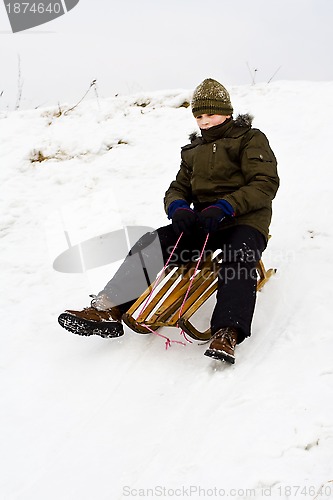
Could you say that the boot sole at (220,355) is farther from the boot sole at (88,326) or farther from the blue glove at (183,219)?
the blue glove at (183,219)

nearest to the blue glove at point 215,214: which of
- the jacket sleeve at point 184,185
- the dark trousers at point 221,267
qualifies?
the dark trousers at point 221,267

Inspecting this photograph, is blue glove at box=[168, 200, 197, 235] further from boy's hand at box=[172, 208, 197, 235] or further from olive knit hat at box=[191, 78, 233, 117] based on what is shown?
olive knit hat at box=[191, 78, 233, 117]

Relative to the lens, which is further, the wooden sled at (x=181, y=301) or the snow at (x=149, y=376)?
the wooden sled at (x=181, y=301)

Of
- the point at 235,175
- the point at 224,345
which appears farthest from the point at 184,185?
the point at 224,345

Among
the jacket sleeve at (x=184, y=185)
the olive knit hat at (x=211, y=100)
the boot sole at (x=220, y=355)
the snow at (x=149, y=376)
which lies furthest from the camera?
the jacket sleeve at (x=184, y=185)

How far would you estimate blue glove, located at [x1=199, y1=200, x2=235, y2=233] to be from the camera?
2.82 meters

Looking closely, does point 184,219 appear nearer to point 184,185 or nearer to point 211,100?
point 184,185

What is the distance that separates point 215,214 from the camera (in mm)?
2812

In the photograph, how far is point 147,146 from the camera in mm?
6117

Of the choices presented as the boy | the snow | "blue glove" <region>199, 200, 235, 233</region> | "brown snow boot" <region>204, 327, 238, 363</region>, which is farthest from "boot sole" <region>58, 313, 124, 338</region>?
"blue glove" <region>199, 200, 235, 233</region>

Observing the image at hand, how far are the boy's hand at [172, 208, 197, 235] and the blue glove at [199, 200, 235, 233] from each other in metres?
0.08

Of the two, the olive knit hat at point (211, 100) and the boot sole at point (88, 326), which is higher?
the olive knit hat at point (211, 100)

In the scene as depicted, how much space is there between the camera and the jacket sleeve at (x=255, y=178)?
2918mm

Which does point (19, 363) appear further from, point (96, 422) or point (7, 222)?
point (7, 222)
